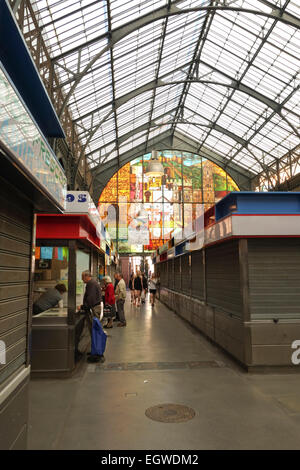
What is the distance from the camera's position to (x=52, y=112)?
323cm

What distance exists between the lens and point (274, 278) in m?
6.16

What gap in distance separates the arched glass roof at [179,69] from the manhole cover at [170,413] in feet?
37.6

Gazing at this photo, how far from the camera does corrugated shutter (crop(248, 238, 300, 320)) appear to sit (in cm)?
605

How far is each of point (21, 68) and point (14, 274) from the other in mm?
1709

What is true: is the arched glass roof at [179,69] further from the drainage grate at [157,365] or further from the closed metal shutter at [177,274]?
the drainage grate at [157,365]

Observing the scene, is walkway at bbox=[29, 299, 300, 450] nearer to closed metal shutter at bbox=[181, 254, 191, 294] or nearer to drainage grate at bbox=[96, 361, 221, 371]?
drainage grate at bbox=[96, 361, 221, 371]

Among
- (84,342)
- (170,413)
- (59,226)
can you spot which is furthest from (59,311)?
(170,413)

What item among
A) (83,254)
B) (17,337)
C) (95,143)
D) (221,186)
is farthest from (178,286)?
(221,186)

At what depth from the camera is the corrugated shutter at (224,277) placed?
254 inches

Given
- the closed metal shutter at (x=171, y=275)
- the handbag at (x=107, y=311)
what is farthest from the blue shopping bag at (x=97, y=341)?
the closed metal shutter at (x=171, y=275)

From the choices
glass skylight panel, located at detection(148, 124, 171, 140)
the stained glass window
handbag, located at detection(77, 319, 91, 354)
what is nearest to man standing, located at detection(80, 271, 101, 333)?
handbag, located at detection(77, 319, 91, 354)

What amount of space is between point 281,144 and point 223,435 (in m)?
25.2

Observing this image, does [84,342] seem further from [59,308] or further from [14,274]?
[14,274]

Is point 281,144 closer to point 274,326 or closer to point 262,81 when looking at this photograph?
point 262,81
